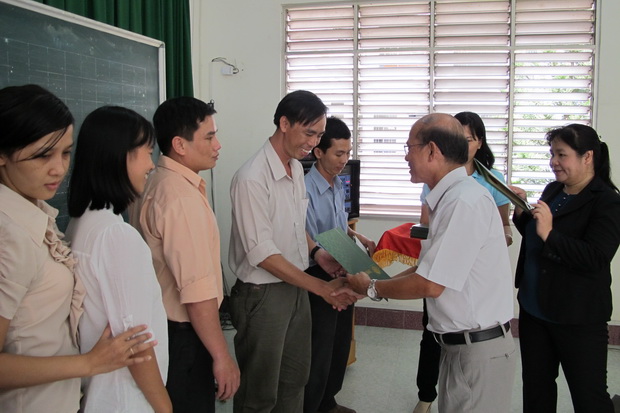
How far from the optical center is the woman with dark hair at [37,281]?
3.32ft

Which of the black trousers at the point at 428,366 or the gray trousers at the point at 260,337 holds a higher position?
the gray trousers at the point at 260,337

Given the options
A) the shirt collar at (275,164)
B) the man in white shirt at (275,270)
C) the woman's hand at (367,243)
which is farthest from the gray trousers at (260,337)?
the woman's hand at (367,243)

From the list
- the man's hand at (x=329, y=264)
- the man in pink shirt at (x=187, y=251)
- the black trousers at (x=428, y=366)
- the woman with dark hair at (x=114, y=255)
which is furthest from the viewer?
the black trousers at (x=428, y=366)

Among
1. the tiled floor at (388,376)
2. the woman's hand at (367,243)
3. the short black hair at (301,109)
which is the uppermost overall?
the short black hair at (301,109)

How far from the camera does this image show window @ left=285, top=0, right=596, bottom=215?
3895mm

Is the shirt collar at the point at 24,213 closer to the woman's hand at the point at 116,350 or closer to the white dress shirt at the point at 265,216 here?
the woman's hand at the point at 116,350

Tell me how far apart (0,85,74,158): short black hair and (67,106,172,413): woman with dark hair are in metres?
0.13

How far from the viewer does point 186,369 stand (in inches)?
63.8

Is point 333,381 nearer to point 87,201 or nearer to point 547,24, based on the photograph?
point 87,201

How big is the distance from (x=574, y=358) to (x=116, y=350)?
184 cm

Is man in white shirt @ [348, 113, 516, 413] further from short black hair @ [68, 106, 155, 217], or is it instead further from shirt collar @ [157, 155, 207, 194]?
short black hair @ [68, 106, 155, 217]

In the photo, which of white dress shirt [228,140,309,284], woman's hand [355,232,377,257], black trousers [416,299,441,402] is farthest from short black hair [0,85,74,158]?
woman's hand [355,232,377,257]

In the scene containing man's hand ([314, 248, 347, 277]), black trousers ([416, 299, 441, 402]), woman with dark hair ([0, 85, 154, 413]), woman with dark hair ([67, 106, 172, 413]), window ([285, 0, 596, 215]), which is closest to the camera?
woman with dark hair ([0, 85, 154, 413])

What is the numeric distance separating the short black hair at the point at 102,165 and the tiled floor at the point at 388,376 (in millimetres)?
2020
